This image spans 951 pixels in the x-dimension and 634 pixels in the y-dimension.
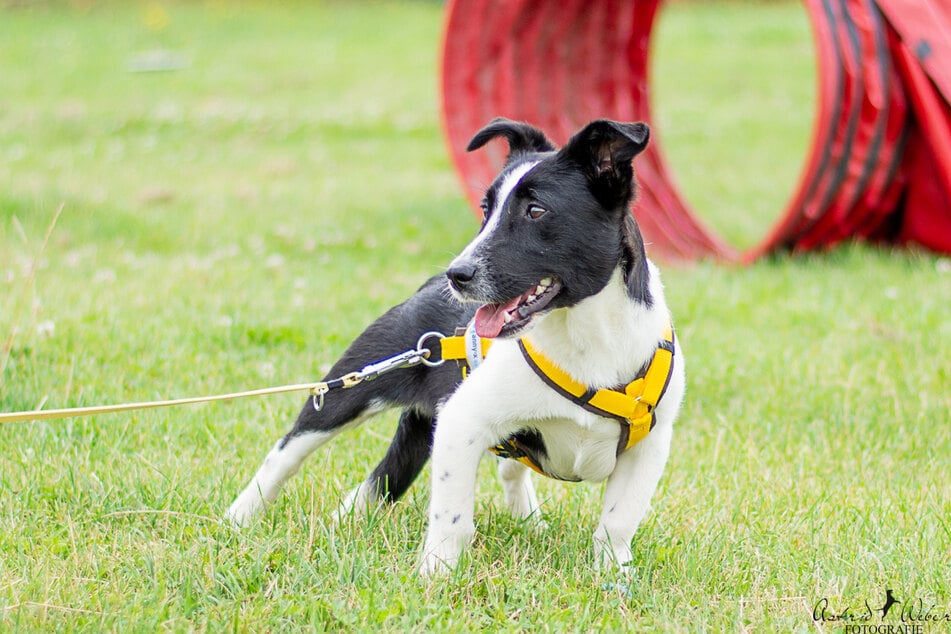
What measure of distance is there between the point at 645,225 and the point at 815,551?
477cm

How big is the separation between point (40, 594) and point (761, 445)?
2.75 m

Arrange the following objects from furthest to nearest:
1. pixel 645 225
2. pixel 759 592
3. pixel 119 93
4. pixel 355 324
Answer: pixel 119 93
pixel 645 225
pixel 355 324
pixel 759 592

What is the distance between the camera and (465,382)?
310 centimetres

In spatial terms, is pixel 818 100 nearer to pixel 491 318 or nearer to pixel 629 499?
pixel 629 499

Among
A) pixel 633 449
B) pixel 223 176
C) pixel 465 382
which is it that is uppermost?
pixel 465 382

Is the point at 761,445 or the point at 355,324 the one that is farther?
the point at 355,324

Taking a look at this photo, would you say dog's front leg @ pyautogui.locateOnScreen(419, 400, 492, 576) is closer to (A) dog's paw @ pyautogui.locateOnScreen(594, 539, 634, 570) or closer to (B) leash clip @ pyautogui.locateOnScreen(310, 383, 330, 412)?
(A) dog's paw @ pyautogui.locateOnScreen(594, 539, 634, 570)

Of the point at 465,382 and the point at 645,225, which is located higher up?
the point at 465,382

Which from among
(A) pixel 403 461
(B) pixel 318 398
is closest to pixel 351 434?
(A) pixel 403 461

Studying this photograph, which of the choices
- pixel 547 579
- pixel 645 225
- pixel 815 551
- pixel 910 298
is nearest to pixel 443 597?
pixel 547 579

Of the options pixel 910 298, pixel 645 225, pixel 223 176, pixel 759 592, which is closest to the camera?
pixel 759 592

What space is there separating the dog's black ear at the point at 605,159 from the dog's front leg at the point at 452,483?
696 mm

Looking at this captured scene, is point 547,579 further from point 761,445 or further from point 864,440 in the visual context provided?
point 864,440

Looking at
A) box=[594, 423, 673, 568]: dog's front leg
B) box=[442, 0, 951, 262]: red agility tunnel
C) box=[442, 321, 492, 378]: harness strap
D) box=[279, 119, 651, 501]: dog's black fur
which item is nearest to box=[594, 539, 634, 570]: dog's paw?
box=[594, 423, 673, 568]: dog's front leg
